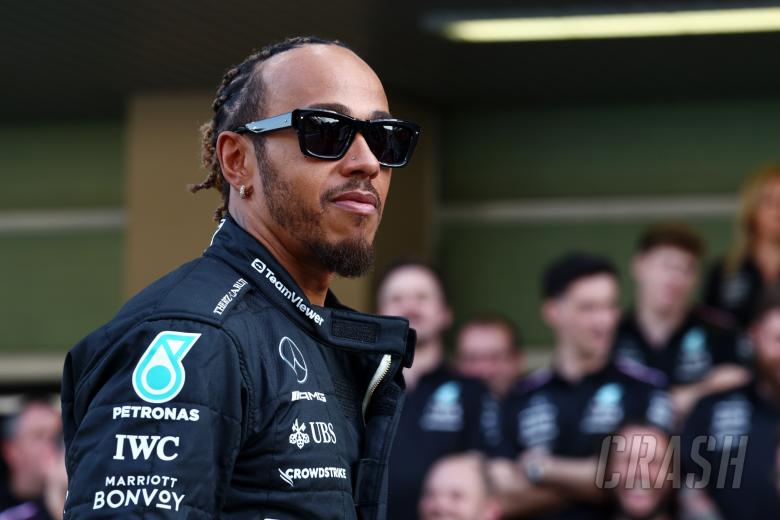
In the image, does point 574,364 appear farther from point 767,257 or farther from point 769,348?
point 767,257

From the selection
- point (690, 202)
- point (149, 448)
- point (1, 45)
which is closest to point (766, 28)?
point (690, 202)

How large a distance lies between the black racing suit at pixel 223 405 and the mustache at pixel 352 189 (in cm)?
14

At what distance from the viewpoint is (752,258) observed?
684 cm

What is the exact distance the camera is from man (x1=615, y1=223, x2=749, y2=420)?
6438 mm

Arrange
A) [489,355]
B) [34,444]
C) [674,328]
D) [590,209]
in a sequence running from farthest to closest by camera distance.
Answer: [590,209]
[489,355]
[34,444]
[674,328]

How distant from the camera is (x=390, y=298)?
610 centimetres

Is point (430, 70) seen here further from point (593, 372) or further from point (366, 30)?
point (593, 372)

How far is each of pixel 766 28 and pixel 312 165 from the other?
5.63m

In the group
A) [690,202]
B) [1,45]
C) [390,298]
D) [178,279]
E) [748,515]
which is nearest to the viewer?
[178,279]

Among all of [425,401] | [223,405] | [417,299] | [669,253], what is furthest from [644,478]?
[223,405]

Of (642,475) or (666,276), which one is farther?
(666,276)

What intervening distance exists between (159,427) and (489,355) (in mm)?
5229

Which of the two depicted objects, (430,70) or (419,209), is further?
(419,209)

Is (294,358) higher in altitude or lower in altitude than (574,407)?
higher
